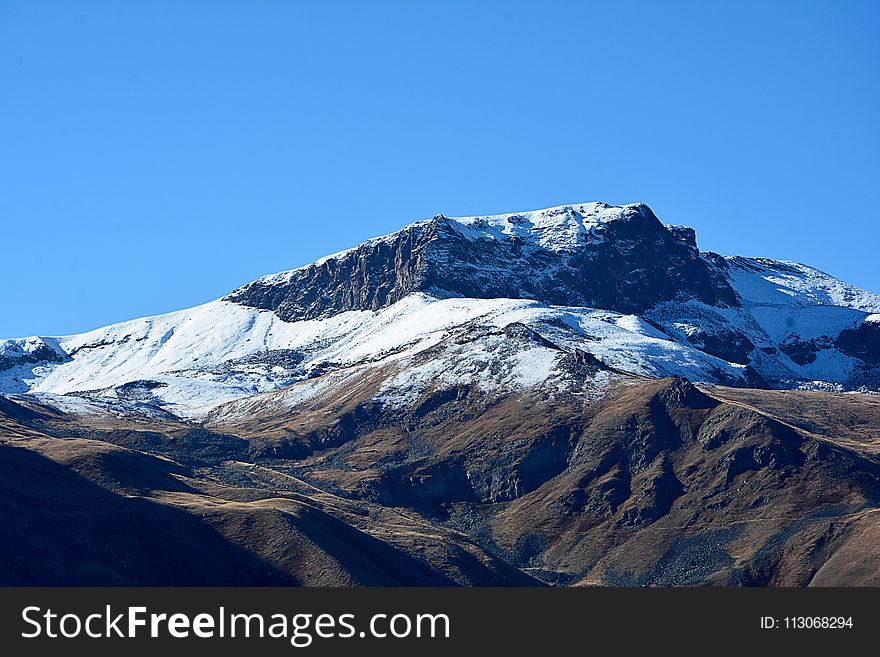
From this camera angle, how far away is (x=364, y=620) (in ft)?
414

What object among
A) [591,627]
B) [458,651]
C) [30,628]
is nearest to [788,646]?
[591,627]

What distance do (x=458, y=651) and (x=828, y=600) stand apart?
50.9m

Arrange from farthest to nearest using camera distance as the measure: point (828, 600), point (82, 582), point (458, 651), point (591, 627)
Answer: point (82, 582) → point (828, 600) → point (591, 627) → point (458, 651)

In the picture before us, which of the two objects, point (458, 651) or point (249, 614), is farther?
point (249, 614)

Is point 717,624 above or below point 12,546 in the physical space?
below

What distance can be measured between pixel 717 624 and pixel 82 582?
92.1m

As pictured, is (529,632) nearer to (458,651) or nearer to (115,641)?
(458,651)

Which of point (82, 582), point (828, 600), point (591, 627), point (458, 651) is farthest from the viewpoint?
point (82, 582)

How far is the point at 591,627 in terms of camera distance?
130 meters

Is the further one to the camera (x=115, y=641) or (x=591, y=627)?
(x=591, y=627)

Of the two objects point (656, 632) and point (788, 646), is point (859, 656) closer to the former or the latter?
point (788, 646)

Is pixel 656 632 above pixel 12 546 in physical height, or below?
below

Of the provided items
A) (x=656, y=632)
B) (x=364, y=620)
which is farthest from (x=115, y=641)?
(x=656, y=632)

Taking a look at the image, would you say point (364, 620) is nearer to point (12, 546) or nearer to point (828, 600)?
point (828, 600)
